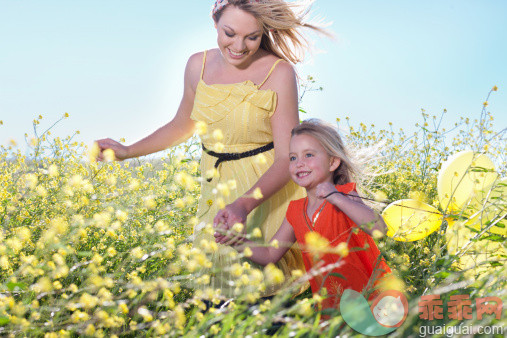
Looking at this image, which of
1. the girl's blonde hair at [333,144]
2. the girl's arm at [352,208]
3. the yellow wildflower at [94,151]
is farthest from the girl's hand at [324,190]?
the yellow wildflower at [94,151]

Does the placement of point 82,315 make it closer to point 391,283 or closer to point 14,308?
point 14,308

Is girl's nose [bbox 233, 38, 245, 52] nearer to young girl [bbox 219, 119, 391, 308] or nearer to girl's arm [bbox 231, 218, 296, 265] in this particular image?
young girl [bbox 219, 119, 391, 308]

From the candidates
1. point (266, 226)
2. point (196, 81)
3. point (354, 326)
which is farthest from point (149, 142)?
point (354, 326)

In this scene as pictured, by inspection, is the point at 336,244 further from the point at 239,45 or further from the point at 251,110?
the point at 239,45

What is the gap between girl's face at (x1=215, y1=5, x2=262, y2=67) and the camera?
2.29 meters

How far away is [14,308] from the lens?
4.55 feet

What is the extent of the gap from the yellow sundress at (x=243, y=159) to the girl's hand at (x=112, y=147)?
0.47 meters

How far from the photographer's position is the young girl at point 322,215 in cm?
203

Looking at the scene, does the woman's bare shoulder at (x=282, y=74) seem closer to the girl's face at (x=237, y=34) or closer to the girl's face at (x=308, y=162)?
the girl's face at (x=237, y=34)

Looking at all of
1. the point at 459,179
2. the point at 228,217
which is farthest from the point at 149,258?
the point at 459,179

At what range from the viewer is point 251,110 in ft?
7.82

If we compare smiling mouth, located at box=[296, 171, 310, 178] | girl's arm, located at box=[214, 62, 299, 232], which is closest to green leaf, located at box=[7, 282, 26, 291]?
girl's arm, located at box=[214, 62, 299, 232]

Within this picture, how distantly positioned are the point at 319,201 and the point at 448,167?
1392mm

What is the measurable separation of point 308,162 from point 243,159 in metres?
0.41
